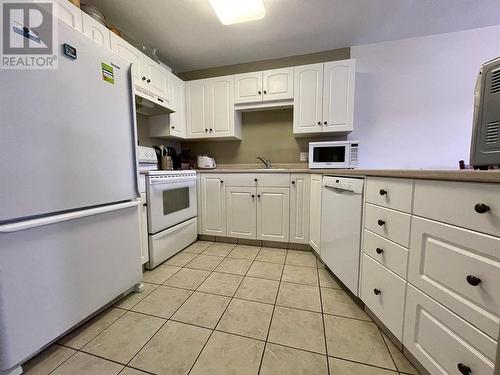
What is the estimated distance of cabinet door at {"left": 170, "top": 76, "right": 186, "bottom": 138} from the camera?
8.25 ft

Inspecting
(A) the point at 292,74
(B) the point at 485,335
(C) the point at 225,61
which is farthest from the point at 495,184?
(C) the point at 225,61

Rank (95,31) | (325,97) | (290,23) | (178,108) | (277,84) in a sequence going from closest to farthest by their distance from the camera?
(95,31) < (290,23) < (325,97) < (277,84) < (178,108)

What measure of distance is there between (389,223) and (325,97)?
1800 millimetres

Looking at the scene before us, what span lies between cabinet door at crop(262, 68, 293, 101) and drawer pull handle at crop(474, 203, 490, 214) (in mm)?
2141

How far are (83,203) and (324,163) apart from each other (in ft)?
6.98

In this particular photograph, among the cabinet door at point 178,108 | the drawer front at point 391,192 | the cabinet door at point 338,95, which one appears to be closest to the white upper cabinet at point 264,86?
the cabinet door at point 338,95

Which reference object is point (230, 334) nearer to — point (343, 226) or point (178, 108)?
point (343, 226)

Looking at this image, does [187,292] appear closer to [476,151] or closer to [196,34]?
[476,151]

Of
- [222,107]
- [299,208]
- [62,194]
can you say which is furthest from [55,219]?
[222,107]

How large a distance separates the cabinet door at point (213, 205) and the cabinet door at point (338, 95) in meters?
1.47

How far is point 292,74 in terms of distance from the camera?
7.82 feet

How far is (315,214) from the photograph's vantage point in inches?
78.9

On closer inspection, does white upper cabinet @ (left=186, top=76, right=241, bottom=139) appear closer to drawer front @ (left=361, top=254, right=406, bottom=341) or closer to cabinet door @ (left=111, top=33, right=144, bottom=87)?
cabinet door @ (left=111, top=33, right=144, bottom=87)

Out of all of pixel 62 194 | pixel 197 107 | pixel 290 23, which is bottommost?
pixel 62 194
